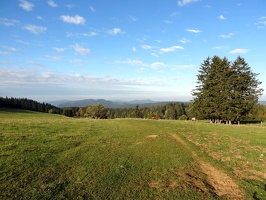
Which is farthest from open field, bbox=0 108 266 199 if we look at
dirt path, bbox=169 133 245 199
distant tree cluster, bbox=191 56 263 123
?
distant tree cluster, bbox=191 56 263 123

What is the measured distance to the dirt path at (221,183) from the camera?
8.46m

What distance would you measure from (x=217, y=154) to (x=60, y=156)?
38.0 feet

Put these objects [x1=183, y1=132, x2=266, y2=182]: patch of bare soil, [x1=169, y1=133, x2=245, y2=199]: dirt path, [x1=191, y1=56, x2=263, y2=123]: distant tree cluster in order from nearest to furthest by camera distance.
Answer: [x1=169, y1=133, x2=245, y2=199]: dirt path → [x1=183, y1=132, x2=266, y2=182]: patch of bare soil → [x1=191, y1=56, x2=263, y2=123]: distant tree cluster

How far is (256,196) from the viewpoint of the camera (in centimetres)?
826

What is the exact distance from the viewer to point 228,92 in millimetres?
42312

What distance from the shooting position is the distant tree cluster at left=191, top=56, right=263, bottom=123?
41.4 metres

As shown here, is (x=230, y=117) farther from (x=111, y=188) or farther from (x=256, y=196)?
(x=111, y=188)

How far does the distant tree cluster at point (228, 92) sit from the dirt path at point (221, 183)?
3370 cm

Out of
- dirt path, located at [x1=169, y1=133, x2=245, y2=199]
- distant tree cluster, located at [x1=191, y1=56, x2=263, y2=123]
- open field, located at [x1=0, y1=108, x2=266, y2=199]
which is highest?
distant tree cluster, located at [x1=191, y1=56, x2=263, y2=123]

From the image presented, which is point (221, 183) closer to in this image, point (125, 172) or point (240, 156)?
point (125, 172)

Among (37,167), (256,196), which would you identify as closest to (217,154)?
(256,196)

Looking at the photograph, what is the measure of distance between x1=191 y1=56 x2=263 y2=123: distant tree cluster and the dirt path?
111ft

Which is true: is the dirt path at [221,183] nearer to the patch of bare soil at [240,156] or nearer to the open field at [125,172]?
the open field at [125,172]

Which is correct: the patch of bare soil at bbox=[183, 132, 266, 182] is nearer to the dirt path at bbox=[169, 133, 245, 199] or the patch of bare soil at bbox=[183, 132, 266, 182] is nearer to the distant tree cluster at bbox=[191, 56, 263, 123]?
the dirt path at bbox=[169, 133, 245, 199]
